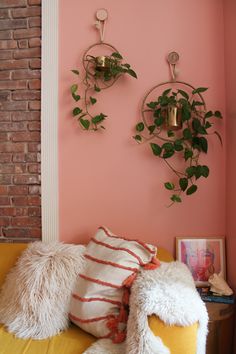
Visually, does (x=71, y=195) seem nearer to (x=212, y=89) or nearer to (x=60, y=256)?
(x=60, y=256)

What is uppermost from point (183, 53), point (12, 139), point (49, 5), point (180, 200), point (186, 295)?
point (49, 5)

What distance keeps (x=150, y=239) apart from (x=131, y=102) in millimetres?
869

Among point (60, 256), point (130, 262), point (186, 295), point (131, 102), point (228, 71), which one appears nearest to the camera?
point (186, 295)

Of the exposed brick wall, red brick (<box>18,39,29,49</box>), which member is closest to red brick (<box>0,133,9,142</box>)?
the exposed brick wall

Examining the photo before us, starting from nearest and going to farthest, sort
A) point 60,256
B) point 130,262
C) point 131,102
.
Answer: point 130,262 < point 60,256 < point 131,102

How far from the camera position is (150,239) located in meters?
1.78

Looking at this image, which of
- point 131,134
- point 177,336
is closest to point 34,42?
point 131,134

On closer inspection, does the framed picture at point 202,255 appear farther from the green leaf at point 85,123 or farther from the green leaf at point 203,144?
the green leaf at point 85,123

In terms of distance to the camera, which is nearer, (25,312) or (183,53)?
(25,312)

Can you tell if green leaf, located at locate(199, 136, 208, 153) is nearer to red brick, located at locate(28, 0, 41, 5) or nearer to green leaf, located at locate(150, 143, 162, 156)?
green leaf, located at locate(150, 143, 162, 156)

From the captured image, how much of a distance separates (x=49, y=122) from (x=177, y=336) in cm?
139

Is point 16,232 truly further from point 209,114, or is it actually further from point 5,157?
point 209,114

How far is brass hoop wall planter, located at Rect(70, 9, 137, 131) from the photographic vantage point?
167 cm

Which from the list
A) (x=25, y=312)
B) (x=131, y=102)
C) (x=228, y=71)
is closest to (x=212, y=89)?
(x=228, y=71)
